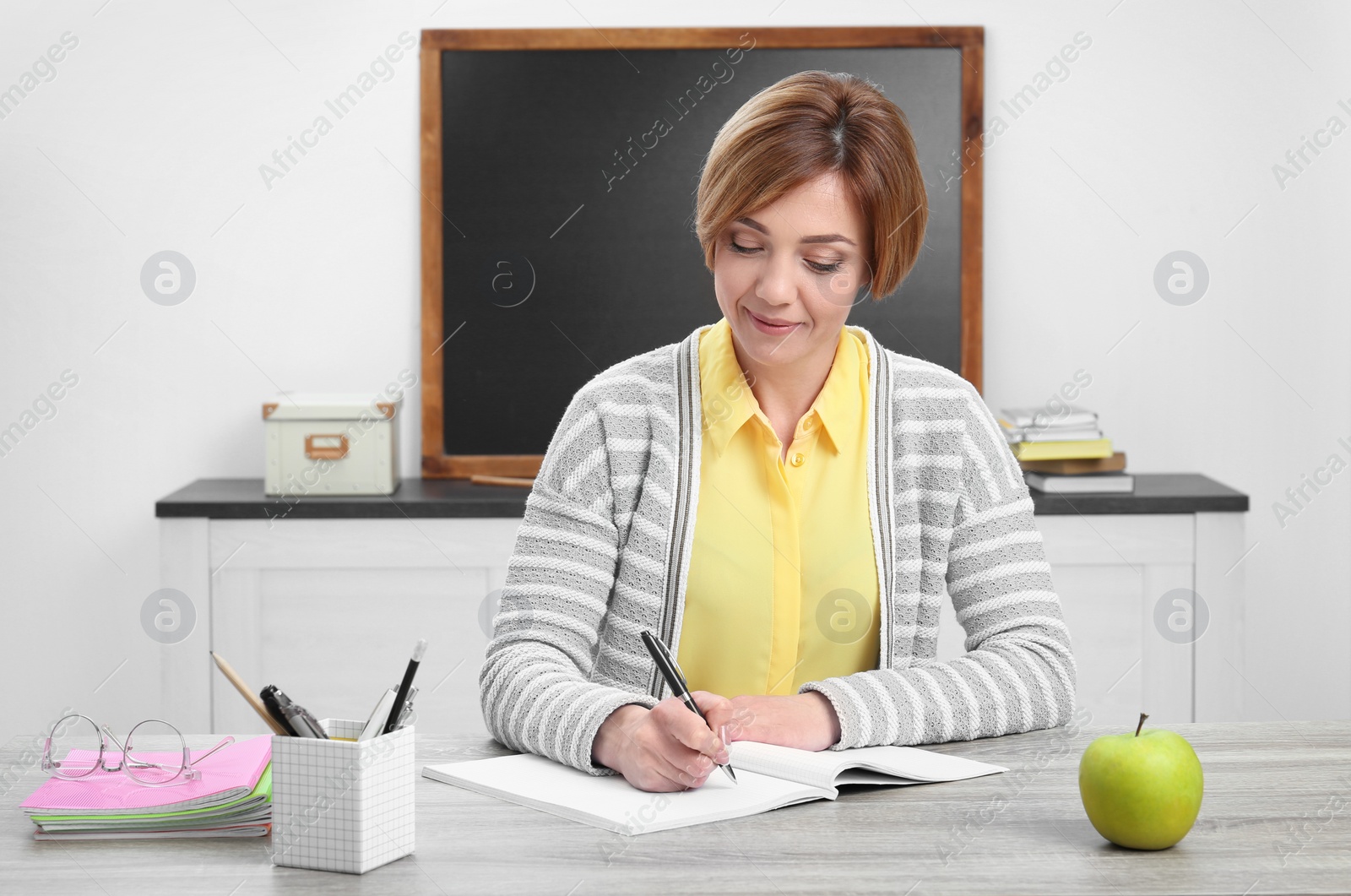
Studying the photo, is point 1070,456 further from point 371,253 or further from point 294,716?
point 294,716

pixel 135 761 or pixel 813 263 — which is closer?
pixel 135 761

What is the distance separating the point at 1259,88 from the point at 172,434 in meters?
2.61

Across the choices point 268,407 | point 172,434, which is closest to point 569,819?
point 268,407

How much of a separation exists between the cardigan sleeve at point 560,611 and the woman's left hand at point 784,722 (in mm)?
88

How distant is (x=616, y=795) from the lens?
1.09 m

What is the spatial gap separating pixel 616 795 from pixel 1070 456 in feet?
6.06

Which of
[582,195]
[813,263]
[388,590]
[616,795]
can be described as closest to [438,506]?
[388,590]

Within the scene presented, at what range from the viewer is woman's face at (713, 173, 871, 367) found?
141 centimetres

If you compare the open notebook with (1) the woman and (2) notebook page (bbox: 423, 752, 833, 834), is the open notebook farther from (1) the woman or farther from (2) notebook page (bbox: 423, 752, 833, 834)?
(1) the woman

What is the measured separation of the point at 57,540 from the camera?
Answer: 2.96 meters

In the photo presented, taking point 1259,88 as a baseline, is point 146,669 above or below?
below

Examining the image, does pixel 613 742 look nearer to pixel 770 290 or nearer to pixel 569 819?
pixel 569 819

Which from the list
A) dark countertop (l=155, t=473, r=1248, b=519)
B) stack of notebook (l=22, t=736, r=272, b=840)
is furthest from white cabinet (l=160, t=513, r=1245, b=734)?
stack of notebook (l=22, t=736, r=272, b=840)

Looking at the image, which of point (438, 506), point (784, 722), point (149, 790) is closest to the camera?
point (149, 790)
